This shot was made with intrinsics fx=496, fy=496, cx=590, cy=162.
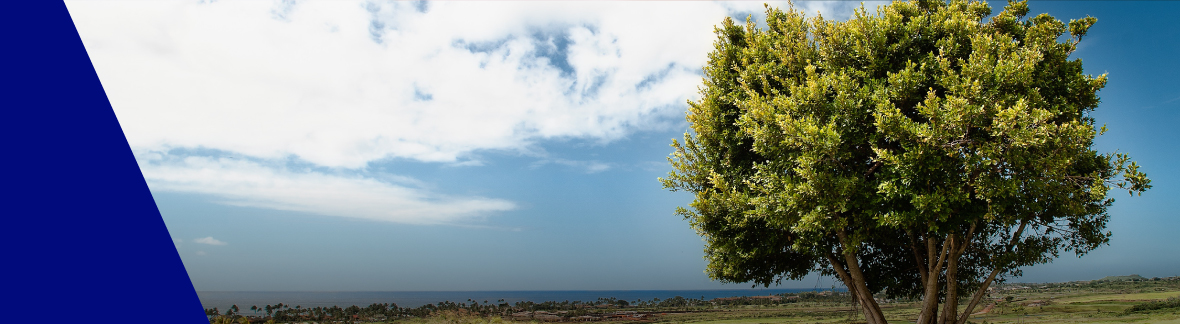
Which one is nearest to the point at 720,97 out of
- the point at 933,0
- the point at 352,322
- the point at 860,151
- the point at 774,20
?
the point at 774,20

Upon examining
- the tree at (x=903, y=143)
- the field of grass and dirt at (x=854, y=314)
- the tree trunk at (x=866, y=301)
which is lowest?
the field of grass and dirt at (x=854, y=314)

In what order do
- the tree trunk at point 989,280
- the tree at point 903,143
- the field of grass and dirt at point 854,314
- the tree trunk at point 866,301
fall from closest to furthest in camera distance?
the tree at point 903,143 → the tree trunk at point 989,280 → the tree trunk at point 866,301 → the field of grass and dirt at point 854,314

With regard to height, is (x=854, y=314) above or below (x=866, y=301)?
below

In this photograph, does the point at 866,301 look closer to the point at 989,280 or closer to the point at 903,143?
the point at 989,280

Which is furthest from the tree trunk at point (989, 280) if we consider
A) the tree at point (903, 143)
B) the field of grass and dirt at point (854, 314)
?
the field of grass and dirt at point (854, 314)

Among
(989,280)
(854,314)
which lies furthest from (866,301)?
(989,280)

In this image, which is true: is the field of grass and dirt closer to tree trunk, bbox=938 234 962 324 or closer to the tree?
tree trunk, bbox=938 234 962 324

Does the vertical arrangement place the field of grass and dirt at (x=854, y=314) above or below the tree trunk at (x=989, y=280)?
below

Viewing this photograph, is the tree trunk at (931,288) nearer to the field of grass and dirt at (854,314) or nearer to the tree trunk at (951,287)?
the tree trunk at (951,287)

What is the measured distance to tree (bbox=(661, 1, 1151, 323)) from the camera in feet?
29.8

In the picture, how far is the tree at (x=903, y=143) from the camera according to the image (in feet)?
29.8

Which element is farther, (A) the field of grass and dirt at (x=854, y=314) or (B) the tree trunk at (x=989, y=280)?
(A) the field of grass and dirt at (x=854, y=314)

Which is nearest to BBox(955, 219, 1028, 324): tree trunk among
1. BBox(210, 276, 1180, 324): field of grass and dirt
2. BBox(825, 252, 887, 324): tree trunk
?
BBox(825, 252, 887, 324): tree trunk

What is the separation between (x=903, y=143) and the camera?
31.3 feet
